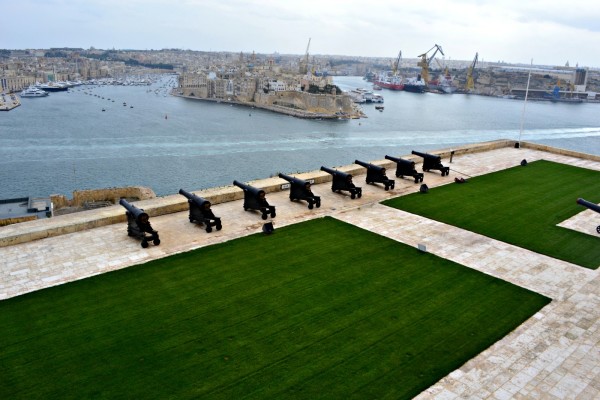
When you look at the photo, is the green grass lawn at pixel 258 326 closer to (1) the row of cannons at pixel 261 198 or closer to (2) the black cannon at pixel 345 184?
(1) the row of cannons at pixel 261 198

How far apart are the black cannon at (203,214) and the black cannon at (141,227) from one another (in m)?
1.10

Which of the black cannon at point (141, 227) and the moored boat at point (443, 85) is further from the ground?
the moored boat at point (443, 85)

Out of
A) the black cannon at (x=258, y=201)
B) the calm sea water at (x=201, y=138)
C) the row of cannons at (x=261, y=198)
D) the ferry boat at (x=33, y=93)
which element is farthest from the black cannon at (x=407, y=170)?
the ferry boat at (x=33, y=93)

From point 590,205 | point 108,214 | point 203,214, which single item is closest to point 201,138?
point 108,214

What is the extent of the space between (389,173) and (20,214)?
13475mm

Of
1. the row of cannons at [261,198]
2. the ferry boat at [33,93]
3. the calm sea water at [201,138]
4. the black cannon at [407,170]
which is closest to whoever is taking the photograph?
the row of cannons at [261,198]

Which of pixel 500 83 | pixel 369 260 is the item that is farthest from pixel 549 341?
pixel 500 83

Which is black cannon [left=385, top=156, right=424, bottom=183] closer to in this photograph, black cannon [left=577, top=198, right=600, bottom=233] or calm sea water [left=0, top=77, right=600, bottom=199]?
black cannon [left=577, top=198, right=600, bottom=233]

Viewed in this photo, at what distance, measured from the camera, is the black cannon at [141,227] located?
939 centimetres

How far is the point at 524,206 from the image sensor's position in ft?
42.9

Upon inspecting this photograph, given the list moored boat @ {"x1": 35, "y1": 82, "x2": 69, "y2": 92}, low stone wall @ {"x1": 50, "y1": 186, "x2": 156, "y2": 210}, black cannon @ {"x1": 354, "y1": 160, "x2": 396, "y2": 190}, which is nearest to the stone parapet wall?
black cannon @ {"x1": 354, "y1": 160, "x2": 396, "y2": 190}

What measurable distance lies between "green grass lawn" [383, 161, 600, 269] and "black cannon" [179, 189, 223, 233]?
16.1 feet

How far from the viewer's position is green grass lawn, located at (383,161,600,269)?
10.5 metres

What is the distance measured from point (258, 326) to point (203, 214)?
4.06 meters
